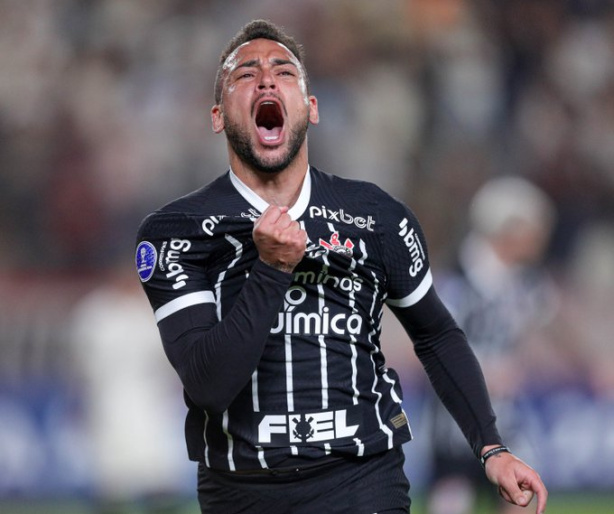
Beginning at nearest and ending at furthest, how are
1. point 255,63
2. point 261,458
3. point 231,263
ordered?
point 261,458, point 231,263, point 255,63

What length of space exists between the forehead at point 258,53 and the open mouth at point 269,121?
0.53 ft

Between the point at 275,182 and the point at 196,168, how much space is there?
630 centimetres

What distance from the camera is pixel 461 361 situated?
367 cm

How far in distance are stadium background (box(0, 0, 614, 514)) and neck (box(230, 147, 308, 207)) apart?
191 inches

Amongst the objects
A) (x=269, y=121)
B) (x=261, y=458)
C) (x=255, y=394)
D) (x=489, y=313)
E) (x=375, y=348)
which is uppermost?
(x=489, y=313)

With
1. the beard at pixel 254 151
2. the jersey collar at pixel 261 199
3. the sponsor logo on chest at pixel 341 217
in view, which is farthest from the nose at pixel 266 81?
the sponsor logo on chest at pixel 341 217

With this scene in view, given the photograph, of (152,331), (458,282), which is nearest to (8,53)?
(152,331)

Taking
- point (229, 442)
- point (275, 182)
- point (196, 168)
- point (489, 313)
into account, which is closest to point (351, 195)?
point (275, 182)

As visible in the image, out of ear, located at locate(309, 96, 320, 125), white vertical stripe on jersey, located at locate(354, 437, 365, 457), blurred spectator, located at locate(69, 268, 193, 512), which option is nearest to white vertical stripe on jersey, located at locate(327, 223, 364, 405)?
white vertical stripe on jersey, located at locate(354, 437, 365, 457)

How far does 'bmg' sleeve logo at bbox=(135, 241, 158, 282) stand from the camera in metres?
3.41

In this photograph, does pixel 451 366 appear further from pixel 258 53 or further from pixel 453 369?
pixel 258 53

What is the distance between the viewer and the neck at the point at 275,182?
3.57 m

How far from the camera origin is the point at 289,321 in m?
3.36

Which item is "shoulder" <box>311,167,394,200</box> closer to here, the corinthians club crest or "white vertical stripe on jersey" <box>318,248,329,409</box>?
the corinthians club crest
